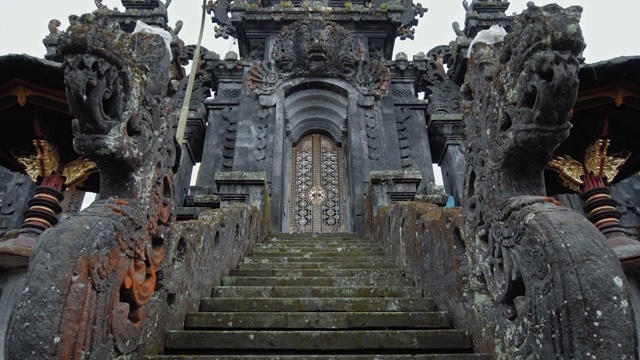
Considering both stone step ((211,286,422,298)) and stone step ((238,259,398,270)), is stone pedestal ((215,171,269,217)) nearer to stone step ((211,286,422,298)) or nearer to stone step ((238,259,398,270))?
stone step ((238,259,398,270))

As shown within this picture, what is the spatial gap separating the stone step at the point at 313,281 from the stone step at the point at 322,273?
9.8 inches

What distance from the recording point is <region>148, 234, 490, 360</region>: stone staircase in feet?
11.0

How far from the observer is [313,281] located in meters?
4.92

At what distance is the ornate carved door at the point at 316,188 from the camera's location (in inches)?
403

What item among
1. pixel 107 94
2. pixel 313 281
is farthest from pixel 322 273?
pixel 107 94

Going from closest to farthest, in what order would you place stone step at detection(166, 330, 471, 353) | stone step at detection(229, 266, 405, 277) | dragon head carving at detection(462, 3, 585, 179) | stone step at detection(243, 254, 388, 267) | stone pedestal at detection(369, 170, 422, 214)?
dragon head carving at detection(462, 3, 585, 179)
stone step at detection(166, 330, 471, 353)
stone step at detection(229, 266, 405, 277)
stone step at detection(243, 254, 388, 267)
stone pedestal at detection(369, 170, 422, 214)

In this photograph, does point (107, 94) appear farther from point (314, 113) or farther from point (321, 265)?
point (314, 113)

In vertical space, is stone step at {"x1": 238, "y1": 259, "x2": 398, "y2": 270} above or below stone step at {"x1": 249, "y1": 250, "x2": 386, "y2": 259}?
below

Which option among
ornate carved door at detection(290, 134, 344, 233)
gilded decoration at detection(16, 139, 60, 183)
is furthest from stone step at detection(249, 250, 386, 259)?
ornate carved door at detection(290, 134, 344, 233)

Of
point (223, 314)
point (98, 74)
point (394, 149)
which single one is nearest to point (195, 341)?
point (223, 314)

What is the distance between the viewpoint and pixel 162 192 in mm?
3373

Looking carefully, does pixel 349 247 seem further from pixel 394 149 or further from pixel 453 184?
pixel 453 184

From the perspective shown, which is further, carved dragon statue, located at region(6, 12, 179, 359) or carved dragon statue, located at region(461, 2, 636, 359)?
carved dragon statue, located at region(6, 12, 179, 359)

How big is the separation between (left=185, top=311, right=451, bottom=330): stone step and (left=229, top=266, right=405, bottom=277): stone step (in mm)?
1370
